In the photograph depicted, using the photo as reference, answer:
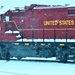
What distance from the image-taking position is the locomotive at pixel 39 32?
52.1 feet

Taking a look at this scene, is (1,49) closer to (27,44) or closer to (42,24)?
(27,44)

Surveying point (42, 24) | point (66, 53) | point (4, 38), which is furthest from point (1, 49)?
point (66, 53)

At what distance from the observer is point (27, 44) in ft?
53.9

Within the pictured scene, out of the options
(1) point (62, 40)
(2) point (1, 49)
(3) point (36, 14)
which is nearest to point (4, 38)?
(2) point (1, 49)

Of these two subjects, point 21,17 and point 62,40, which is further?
point 21,17

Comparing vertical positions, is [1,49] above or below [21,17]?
below

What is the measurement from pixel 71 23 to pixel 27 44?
2.66 meters

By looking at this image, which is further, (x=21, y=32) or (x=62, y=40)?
(x=21, y=32)

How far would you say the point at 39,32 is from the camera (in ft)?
54.7

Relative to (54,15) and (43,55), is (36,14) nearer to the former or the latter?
(54,15)

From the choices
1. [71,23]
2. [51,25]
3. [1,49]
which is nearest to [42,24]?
[51,25]

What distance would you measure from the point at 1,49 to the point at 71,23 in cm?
431

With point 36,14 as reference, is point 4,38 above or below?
below

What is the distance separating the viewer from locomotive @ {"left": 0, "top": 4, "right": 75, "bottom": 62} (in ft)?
52.1
